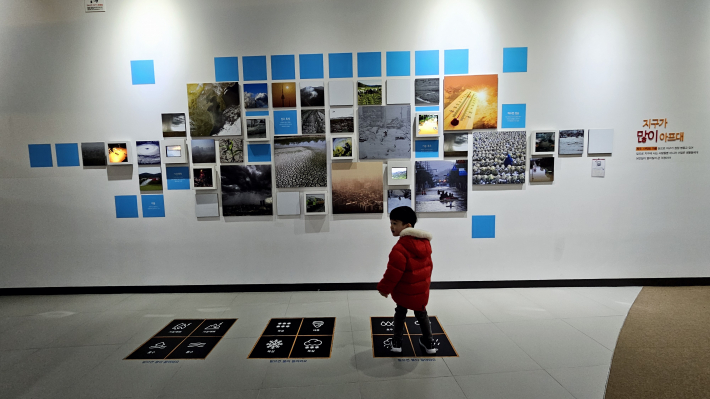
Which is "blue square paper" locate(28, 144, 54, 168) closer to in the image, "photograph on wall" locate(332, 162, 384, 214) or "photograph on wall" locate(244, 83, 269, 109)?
"photograph on wall" locate(244, 83, 269, 109)

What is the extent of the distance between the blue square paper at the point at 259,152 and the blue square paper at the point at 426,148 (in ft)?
5.93

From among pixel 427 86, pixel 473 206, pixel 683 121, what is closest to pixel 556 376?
pixel 473 206

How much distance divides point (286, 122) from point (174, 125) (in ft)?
4.47

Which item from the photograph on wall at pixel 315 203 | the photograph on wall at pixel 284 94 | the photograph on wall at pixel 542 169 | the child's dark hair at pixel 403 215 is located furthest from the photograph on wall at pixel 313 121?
the photograph on wall at pixel 542 169

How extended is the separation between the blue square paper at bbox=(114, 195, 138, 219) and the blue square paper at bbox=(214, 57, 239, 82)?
6.05 ft

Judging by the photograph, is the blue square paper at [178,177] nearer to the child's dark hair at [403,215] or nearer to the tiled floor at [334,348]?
the tiled floor at [334,348]

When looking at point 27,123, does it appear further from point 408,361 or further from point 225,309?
point 408,361

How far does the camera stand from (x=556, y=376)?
2.04m

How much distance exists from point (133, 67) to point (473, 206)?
4454 mm

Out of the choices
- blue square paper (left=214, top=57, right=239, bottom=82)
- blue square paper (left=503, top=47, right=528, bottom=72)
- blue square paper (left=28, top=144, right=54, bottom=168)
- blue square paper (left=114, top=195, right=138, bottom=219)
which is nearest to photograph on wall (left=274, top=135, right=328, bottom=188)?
blue square paper (left=214, top=57, right=239, bottom=82)

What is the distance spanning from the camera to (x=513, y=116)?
3.50 meters

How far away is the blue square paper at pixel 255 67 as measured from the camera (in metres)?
3.45

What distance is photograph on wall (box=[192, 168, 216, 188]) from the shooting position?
3549 millimetres

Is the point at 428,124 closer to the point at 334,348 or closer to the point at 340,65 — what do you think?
the point at 340,65
